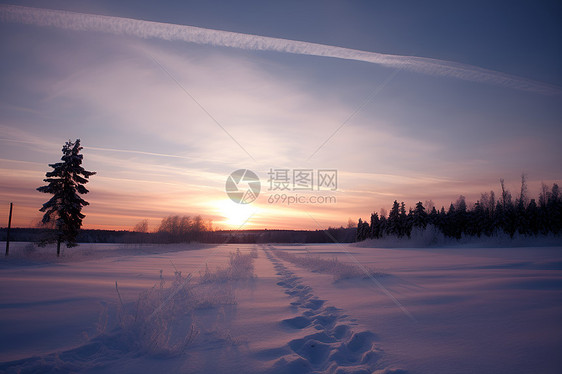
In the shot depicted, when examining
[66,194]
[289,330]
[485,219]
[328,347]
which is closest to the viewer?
[328,347]

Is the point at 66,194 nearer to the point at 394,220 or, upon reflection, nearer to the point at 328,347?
the point at 328,347

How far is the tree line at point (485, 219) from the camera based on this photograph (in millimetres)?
48812

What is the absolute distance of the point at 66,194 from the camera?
23359mm

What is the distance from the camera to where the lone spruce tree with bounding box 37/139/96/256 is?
75.6ft

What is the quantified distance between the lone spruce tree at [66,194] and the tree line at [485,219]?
45.9 metres

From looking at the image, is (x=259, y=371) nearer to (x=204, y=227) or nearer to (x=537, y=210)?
(x=537, y=210)

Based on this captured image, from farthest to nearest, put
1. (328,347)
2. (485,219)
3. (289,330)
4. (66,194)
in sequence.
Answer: (485,219) < (66,194) < (289,330) < (328,347)

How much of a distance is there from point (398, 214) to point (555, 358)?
225 feet

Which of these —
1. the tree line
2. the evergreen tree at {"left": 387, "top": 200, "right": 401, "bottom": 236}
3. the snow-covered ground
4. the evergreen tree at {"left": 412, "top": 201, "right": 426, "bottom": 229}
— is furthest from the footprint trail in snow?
the evergreen tree at {"left": 387, "top": 200, "right": 401, "bottom": 236}

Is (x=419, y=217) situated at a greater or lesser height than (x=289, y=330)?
greater

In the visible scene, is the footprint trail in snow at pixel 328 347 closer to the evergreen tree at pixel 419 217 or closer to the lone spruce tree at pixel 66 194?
the lone spruce tree at pixel 66 194

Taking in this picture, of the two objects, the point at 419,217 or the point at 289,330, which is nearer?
the point at 289,330

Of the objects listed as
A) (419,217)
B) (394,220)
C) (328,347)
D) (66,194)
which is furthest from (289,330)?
(394,220)

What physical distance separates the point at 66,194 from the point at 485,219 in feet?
220
